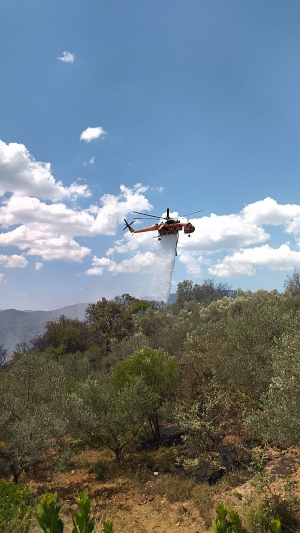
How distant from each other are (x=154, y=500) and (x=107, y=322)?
163ft

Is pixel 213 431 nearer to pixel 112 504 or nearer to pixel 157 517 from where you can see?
pixel 157 517

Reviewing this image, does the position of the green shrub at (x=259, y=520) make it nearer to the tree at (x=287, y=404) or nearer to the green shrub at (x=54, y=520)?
the tree at (x=287, y=404)

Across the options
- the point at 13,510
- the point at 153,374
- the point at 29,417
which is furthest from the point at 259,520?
the point at 153,374

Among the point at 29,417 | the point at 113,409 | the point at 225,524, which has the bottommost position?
the point at 113,409

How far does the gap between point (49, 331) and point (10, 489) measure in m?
57.6

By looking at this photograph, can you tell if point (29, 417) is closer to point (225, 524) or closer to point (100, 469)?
point (100, 469)

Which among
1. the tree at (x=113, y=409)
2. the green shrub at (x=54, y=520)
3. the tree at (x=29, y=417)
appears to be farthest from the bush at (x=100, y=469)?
the green shrub at (x=54, y=520)

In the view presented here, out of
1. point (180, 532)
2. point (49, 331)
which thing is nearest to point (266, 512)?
point (180, 532)

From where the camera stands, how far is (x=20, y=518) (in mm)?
13000

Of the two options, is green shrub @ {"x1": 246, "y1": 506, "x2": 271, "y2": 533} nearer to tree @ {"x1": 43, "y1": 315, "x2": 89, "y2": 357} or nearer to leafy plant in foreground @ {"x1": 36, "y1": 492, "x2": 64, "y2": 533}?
leafy plant in foreground @ {"x1": 36, "y1": 492, "x2": 64, "y2": 533}

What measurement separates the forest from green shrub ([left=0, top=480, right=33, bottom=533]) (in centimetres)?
6

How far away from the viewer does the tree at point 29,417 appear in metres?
19.0

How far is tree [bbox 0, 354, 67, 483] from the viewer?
62.5 ft

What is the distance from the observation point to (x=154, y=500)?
66.2 feet
